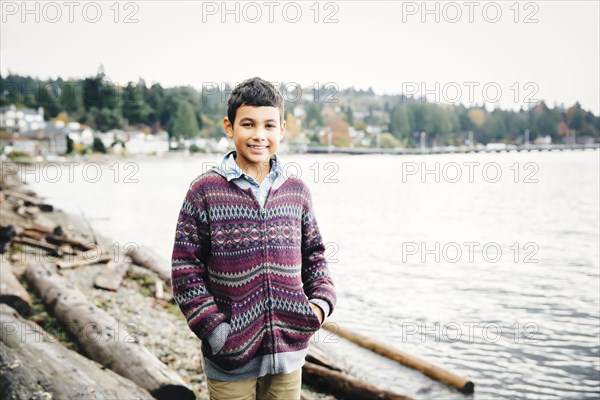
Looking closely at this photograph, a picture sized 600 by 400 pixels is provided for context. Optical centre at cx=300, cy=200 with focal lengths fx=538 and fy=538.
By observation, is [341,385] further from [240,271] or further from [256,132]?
[256,132]

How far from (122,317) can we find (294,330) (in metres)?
6.60

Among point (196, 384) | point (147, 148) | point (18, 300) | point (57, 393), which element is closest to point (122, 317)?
point (18, 300)

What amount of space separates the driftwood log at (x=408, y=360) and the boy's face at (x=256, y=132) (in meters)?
6.36

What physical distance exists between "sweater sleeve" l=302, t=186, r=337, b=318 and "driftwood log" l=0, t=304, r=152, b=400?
2.82m

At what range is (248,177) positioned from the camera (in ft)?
8.77

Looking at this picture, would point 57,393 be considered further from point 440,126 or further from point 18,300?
point 440,126

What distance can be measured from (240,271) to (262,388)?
2.10ft

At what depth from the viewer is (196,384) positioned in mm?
6199

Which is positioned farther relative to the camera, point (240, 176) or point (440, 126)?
point (440, 126)

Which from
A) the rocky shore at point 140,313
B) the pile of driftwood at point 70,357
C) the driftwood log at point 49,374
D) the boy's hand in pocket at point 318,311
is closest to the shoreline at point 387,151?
the rocky shore at point 140,313

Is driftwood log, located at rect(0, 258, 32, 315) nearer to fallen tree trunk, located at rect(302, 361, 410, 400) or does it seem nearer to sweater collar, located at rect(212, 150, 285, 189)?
fallen tree trunk, located at rect(302, 361, 410, 400)

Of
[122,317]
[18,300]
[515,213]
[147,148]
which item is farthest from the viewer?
[147,148]

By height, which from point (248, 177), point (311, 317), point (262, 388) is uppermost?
point (248, 177)

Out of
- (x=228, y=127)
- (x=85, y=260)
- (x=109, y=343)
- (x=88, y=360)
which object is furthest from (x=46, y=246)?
(x=228, y=127)
